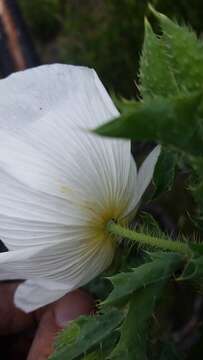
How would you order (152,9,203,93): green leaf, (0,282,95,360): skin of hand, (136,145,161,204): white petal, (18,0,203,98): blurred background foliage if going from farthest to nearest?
1. (18,0,203,98): blurred background foliage
2. (0,282,95,360): skin of hand
3. (136,145,161,204): white petal
4. (152,9,203,93): green leaf

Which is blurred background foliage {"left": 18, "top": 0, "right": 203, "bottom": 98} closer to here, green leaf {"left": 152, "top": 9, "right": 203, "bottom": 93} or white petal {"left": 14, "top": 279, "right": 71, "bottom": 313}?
white petal {"left": 14, "top": 279, "right": 71, "bottom": 313}

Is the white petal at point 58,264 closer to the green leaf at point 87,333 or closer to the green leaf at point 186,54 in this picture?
the green leaf at point 87,333

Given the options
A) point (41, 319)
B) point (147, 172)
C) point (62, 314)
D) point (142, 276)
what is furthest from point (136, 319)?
point (41, 319)

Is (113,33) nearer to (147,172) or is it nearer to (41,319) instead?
(41,319)

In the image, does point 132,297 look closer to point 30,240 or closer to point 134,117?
point 30,240

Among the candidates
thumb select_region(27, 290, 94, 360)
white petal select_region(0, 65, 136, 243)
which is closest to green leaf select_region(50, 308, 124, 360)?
white petal select_region(0, 65, 136, 243)

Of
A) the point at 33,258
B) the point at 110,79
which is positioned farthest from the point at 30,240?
the point at 110,79

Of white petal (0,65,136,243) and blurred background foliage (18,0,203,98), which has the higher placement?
white petal (0,65,136,243)

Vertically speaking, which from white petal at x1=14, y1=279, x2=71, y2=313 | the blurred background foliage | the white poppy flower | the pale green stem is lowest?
the blurred background foliage

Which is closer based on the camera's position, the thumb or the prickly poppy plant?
the prickly poppy plant
